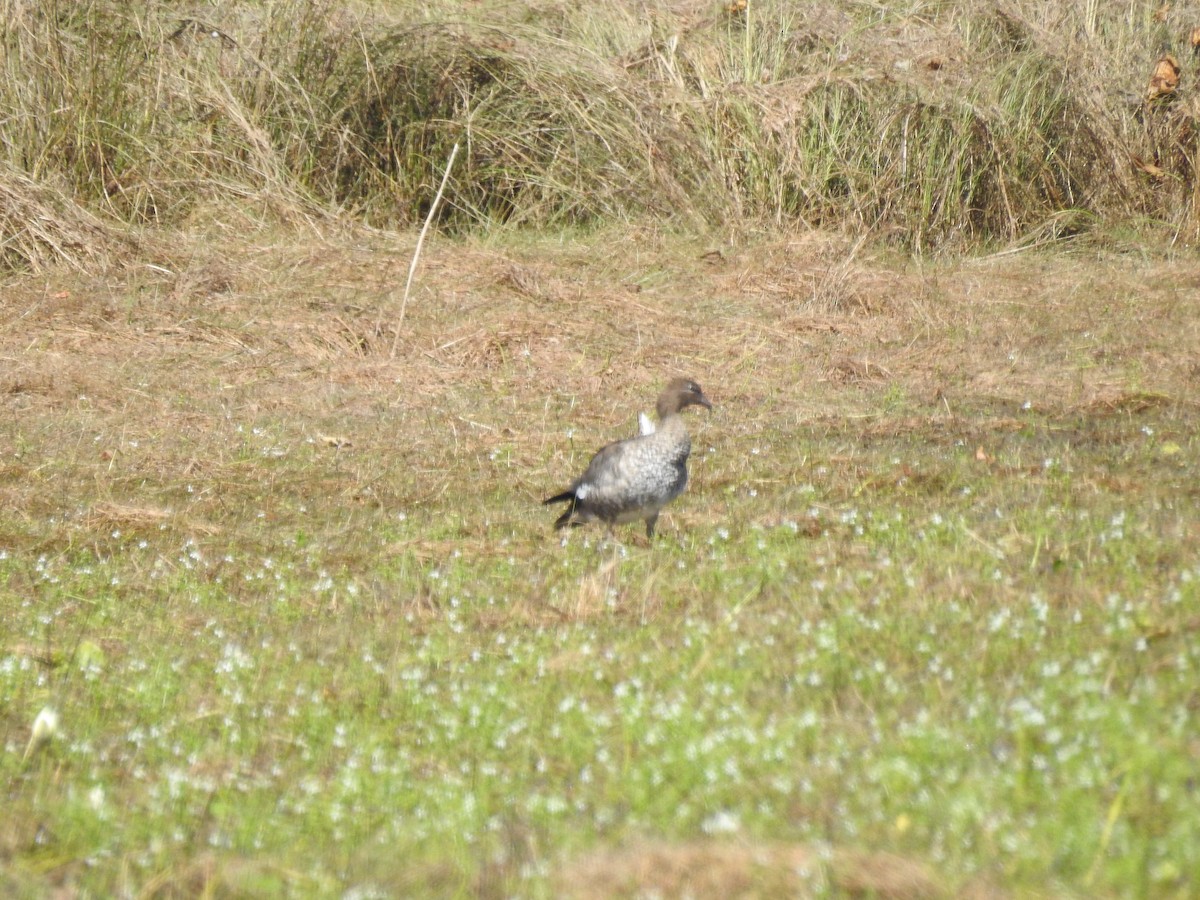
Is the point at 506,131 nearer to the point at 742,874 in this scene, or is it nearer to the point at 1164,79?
the point at 1164,79

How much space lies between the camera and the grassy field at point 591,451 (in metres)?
4.38

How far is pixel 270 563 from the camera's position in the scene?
8.18 meters

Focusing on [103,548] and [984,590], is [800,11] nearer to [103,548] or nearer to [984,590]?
[103,548]

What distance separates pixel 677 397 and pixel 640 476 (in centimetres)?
75

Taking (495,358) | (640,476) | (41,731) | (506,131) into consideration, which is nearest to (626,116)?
(506,131)

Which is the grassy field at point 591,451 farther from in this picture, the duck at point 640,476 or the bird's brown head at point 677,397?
the bird's brown head at point 677,397

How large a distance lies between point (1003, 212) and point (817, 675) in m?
13.3

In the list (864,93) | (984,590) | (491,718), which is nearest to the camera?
(491,718)

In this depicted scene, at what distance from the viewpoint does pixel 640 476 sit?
793 cm

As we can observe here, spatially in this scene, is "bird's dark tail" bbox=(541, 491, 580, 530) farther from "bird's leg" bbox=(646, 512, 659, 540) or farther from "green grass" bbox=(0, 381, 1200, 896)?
"bird's leg" bbox=(646, 512, 659, 540)

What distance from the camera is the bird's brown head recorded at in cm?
845

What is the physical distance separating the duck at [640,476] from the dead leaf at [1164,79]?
1093cm

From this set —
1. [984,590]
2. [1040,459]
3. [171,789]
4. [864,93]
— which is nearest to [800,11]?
[864,93]

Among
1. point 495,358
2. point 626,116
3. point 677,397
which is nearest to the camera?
point 677,397
